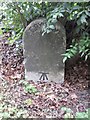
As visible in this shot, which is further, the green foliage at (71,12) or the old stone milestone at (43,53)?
the old stone milestone at (43,53)

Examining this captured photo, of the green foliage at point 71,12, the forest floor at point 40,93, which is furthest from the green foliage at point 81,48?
the forest floor at point 40,93

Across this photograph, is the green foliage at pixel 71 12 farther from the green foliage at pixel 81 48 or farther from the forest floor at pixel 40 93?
the forest floor at pixel 40 93

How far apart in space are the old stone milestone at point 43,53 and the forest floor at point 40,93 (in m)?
0.07

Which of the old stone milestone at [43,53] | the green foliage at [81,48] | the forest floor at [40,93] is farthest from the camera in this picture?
the old stone milestone at [43,53]

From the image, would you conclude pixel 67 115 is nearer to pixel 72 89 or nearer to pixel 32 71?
pixel 72 89

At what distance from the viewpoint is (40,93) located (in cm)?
215

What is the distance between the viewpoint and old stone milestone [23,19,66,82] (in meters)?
2.23

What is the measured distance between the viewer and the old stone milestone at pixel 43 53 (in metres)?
2.23

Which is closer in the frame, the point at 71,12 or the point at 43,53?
the point at 71,12

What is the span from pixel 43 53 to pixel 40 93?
0.33 meters

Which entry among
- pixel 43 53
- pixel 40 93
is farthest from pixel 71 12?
pixel 40 93

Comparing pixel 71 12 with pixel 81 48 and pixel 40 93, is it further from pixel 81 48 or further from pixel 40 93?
pixel 40 93

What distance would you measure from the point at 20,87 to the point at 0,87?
15 cm

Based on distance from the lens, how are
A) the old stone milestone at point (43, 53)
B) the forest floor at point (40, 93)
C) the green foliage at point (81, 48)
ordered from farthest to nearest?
the old stone milestone at point (43, 53) < the green foliage at point (81, 48) < the forest floor at point (40, 93)
